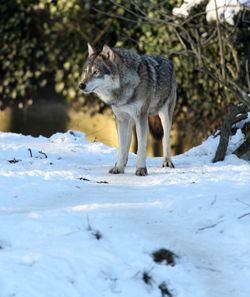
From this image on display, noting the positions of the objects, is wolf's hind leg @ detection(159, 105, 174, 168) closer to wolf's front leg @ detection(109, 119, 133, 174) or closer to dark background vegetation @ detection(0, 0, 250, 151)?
wolf's front leg @ detection(109, 119, 133, 174)

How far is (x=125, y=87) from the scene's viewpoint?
6973mm

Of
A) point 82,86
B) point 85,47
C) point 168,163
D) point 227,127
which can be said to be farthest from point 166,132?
point 85,47

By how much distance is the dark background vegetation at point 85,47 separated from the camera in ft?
38.8

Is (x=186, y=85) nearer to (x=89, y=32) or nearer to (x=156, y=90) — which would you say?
(x=89, y=32)

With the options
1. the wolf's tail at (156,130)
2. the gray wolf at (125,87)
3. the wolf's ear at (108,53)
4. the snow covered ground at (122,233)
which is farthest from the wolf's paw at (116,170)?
the wolf's tail at (156,130)

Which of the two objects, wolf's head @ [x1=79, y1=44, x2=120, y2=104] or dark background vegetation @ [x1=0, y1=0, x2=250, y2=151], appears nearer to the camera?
wolf's head @ [x1=79, y1=44, x2=120, y2=104]

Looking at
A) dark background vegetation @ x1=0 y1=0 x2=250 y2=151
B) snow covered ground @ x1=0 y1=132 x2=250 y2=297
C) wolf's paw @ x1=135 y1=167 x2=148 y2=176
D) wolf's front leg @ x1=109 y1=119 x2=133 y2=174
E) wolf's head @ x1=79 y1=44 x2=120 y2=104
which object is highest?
dark background vegetation @ x1=0 y1=0 x2=250 y2=151

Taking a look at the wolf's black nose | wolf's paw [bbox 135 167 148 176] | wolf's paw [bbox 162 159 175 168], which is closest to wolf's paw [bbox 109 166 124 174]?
wolf's paw [bbox 135 167 148 176]

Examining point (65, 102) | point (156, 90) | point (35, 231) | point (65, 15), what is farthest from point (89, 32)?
point (35, 231)

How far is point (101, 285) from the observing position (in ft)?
12.9

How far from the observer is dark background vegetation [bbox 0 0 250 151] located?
11812mm

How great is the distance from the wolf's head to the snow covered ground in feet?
2.69

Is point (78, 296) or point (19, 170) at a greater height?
point (19, 170)

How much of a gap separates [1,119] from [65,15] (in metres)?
2.79
